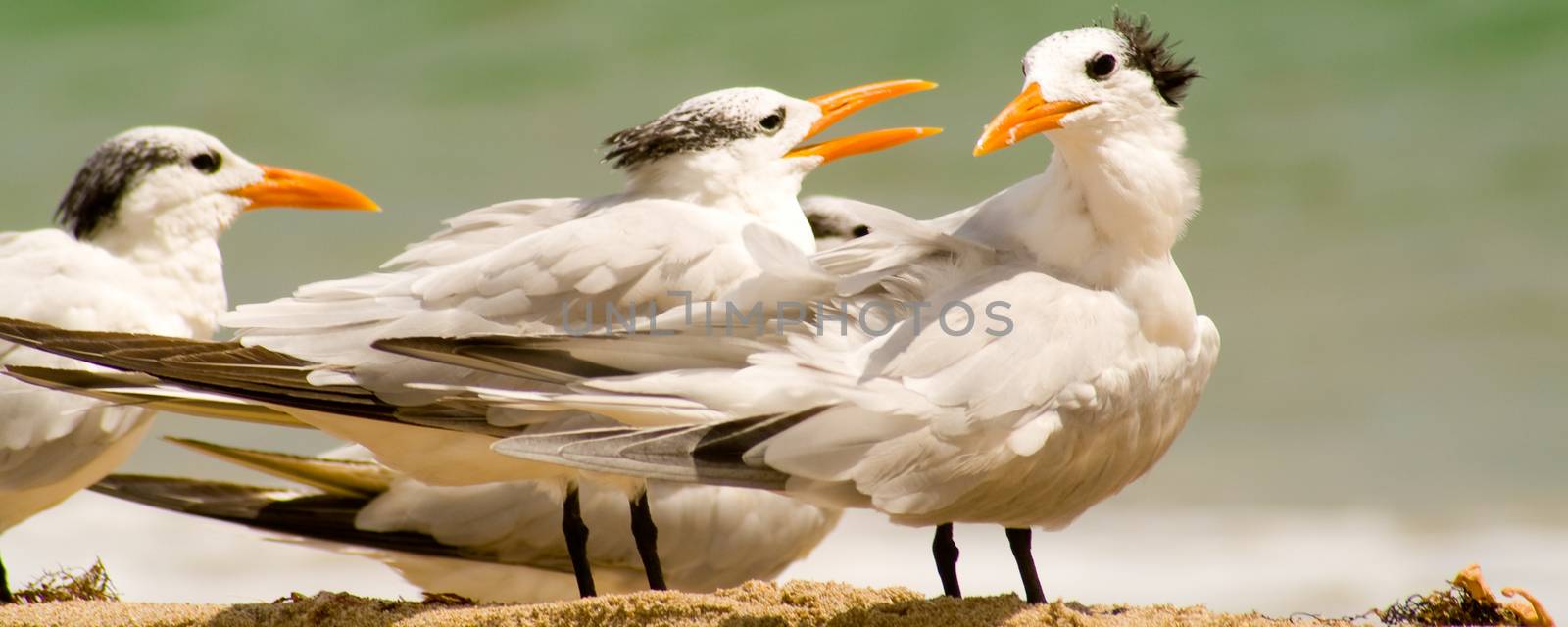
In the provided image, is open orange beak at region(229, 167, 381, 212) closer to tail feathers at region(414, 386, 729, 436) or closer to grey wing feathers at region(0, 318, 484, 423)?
grey wing feathers at region(0, 318, 484, 423)

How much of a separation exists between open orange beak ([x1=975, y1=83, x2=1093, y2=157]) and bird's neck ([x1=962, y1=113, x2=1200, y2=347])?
84 mm

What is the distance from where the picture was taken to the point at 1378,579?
9414 millimetres

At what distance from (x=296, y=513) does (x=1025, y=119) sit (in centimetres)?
260

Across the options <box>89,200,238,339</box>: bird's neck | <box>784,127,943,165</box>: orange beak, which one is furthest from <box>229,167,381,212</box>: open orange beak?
<box>784,127,943,165</box>: orange beak

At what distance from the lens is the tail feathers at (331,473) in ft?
14.9

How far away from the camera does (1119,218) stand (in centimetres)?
329

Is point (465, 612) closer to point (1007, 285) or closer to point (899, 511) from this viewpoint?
point (899, 511)

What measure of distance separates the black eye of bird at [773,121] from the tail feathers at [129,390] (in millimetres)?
1629

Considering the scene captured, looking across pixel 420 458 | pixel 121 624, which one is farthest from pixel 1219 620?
pixel 121 624

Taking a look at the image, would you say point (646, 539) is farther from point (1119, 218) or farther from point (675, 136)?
point (1119, 218)

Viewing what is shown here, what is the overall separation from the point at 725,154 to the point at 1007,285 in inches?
54.1

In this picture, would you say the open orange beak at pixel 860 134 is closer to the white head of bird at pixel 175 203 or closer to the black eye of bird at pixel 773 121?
the black eye of bird at pixel 773 121

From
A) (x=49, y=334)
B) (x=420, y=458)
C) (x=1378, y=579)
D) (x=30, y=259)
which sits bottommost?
(x=1378, y=579)

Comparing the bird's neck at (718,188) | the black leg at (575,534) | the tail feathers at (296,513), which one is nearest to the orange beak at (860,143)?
the bird's neck at (718,188)
